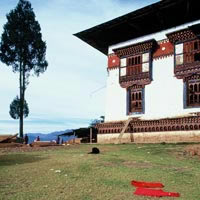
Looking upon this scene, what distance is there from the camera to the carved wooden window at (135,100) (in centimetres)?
1968

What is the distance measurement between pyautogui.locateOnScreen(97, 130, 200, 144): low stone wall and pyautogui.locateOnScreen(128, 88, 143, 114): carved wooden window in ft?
5.98

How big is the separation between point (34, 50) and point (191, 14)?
58.5 ft

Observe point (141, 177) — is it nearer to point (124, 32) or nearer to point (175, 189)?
point (175, 189)

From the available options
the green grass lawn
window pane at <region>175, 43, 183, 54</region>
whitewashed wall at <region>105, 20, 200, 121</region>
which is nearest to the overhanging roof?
whitewashed wall at <region>105, 20, 200, 121</region>

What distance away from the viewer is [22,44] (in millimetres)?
29500

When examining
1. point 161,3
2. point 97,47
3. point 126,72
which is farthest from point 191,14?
point 97,47

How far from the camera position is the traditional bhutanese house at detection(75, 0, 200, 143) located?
1717 centimetres

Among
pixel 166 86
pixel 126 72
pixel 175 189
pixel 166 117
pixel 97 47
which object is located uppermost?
pixel 97 47

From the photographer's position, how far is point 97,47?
80.7ft

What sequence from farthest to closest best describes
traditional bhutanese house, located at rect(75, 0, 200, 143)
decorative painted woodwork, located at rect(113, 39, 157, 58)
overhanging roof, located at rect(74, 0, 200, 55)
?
1. decorative painted woodwork, located at rect(113, 39, 157, 58)
2. overhanging roof, located at rect(74, 0, 200, 55)
3. traditional bhutanese house, located at rect(75, 0, 200, 143)

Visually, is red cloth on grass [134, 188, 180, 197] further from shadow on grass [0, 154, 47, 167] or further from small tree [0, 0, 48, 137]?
small tree [0, 0, 48, 137]

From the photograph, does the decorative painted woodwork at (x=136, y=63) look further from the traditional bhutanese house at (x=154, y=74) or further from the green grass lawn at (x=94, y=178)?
the green grass lawn at (x=94, y=178)

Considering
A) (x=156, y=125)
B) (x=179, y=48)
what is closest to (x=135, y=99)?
(x=156, y=125)

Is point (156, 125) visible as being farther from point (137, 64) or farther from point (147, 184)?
point (147, 184)
